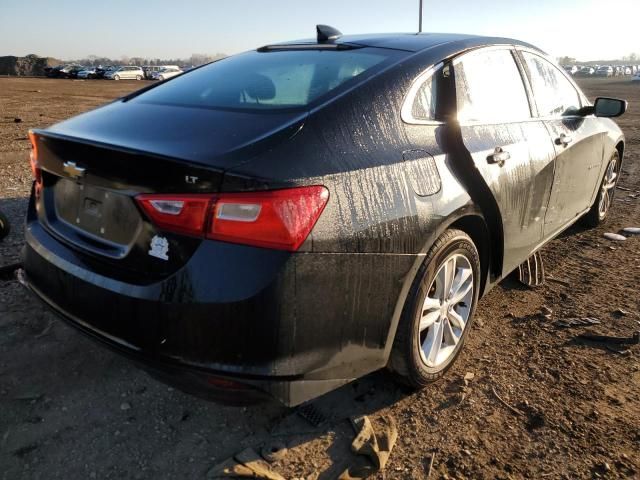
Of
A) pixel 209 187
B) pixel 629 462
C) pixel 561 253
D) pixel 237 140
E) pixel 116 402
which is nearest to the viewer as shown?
pixel 209 187

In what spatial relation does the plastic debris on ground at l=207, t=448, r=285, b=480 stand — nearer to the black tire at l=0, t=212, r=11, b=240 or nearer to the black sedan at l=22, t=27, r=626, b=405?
the black sedan at l=22, t=27, r=626, b=405

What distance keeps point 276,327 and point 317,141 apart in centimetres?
67

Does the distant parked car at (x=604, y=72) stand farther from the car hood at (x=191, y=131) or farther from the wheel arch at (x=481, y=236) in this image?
the car hood at (x=191, y=131)

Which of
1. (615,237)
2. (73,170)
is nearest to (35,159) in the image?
(73,170)

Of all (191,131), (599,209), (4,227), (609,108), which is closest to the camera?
(191,131)

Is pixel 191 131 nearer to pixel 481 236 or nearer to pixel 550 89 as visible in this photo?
pixel 481 236

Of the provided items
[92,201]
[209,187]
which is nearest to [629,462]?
[209,187]

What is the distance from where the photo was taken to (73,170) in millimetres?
2018

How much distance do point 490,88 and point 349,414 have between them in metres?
1.90

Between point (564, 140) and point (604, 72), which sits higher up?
point (604, 72)

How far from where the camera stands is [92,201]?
2002 millimetres

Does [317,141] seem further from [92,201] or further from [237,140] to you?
[92,201]

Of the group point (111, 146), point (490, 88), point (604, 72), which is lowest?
point (111, 146)

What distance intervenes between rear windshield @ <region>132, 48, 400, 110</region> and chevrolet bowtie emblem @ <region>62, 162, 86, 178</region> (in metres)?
0.54
